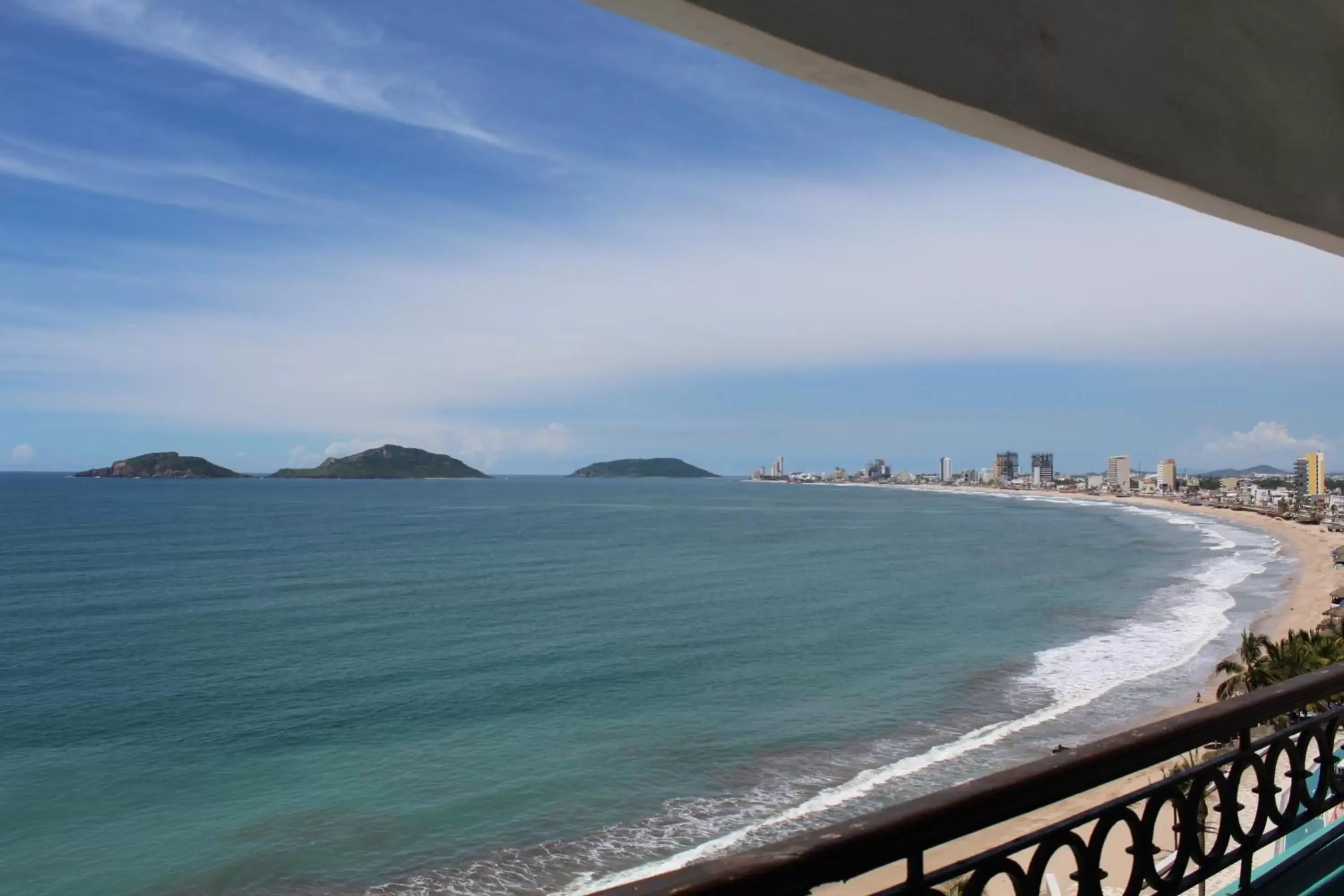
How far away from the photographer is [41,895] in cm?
1084

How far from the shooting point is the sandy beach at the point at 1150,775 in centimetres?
917

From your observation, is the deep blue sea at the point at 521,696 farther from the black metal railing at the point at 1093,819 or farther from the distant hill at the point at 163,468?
the distant hill at the point at 163,468

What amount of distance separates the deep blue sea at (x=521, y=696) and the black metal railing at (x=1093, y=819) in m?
8.83

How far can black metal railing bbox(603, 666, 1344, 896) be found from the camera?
0.89m

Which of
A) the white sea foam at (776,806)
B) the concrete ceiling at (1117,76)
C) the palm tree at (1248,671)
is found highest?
the concrete ceiling at (1117,76)

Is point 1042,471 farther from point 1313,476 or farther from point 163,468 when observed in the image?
point 163,468

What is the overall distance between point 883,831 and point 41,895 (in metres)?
13.7

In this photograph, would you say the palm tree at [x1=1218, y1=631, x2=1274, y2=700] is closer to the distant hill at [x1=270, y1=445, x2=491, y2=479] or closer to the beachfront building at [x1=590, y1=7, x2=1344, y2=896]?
the beachfront building at [x1=590, y1=7, x2=1344, y2=896]

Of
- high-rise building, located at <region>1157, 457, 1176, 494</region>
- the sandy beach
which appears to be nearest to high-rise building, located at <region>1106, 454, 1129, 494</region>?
high-rise building, located at <region>1157, 457, 1176, 494</region>

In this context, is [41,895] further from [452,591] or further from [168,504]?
[168,504]

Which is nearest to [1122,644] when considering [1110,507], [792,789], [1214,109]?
[792,789]

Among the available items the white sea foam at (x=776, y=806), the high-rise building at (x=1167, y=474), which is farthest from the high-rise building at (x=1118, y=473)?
the white sea foam at (x=776, y=806)

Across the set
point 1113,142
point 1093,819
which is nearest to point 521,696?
point 1093,819

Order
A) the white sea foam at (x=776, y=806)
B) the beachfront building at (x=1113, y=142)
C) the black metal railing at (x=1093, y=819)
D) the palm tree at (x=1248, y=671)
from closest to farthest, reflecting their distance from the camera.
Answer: the black metal railing at (x=1093, y=819) → the beachfront building at (x=1113, y=142) → the white sea foam at (x=776, y=806) → the palm tree at (x=1248, y=671)
